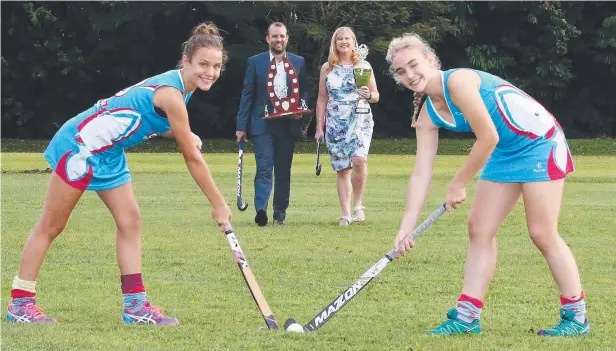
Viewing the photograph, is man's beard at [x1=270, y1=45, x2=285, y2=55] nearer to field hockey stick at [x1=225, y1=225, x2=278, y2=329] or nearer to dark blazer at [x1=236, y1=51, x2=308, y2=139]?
dark blazer at [x1=236, y1=51, x2=308, y2=139]

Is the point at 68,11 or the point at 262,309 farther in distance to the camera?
the point at 68,11

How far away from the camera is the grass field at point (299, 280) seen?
6.03 meters

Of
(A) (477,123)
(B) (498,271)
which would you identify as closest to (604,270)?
(B) (498,271)

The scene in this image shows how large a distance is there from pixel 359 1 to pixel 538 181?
33.5 m

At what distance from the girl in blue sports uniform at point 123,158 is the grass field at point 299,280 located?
0.21m

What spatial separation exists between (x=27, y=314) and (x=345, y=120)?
21.5 feet

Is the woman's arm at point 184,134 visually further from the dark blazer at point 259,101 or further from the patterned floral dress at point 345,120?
the patterned floral dress at point 345,120

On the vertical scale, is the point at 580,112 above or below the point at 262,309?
below

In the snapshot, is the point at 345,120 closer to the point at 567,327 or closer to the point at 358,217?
the point at 358,217

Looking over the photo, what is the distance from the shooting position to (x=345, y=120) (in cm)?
1256

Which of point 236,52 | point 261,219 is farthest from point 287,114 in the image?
point 236,52

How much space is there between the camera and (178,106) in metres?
6.25

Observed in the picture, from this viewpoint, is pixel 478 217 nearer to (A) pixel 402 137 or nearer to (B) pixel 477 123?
(B) pixel 477 123

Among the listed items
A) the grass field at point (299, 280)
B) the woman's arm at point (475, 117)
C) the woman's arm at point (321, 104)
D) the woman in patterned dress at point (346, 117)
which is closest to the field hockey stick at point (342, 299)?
the grass field at point (299, 280)
